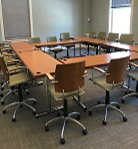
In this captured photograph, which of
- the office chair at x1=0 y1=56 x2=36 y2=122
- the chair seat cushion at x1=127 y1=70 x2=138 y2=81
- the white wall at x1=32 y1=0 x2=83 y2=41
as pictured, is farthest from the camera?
the white wall at x1=32 y1=0 x2=83 y2=41

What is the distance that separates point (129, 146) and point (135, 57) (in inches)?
70.8

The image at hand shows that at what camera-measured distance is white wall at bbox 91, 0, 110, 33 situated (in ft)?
26.2

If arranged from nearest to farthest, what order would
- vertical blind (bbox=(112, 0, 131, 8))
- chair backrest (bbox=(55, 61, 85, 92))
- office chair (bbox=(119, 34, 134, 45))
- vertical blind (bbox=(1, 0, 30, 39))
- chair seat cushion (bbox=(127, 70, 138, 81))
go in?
chair backrest (bbox=(55, 61, 85, 92)) → chair seat cushion (bbox=(127, 70, 138, 81)) → office chair (bbox=(119, 34, 134, 45)) → vertical blind (bbox=(112, 0, 131, 8)) → vertical blind (bbox=(1, 0, 30, 39))

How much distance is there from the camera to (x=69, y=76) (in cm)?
222

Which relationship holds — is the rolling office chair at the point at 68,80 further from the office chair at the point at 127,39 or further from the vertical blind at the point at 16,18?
the vertical blind at the point at 16,18

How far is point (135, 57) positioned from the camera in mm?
3406

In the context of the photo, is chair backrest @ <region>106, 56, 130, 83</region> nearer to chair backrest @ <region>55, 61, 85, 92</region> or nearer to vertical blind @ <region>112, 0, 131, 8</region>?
chair backrest @ <region>55, 61, 85, 92</region>

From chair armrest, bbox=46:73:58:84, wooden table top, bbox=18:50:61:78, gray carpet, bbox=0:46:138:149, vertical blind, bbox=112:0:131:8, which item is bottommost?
gray carpet, bbox=0:46:138:149

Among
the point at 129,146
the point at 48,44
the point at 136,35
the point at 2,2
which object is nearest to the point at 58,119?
the point at 129,146

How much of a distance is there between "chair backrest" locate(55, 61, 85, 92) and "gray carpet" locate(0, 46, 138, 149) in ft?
2.13

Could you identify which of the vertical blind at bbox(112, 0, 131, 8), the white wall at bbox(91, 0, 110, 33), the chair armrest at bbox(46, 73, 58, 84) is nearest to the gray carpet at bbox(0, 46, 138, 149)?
the chair armrest at bbox(46, 73, 58, 84)

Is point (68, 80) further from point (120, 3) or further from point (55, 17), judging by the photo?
point (55, 17)

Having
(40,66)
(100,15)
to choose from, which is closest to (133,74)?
(40,66)

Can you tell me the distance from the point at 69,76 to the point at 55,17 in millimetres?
6670
